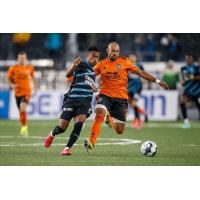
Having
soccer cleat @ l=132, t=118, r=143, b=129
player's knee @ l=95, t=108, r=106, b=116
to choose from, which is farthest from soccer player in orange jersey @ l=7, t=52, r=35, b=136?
player's knee @ l=95, t=108, r=106, b=116

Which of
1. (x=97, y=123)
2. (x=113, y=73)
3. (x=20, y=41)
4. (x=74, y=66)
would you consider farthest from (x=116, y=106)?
(x=20, y=41)

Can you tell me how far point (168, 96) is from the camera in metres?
22.4

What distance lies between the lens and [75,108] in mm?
11500

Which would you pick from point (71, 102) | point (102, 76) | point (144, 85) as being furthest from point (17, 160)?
point (144, 85)

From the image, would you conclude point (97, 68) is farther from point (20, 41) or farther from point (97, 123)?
point (20, 41)

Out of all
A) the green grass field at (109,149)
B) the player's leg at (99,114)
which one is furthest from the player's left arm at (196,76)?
the player's leg at (99,114)

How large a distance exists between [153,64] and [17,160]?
13.4 metres

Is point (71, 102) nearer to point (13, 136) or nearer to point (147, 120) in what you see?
point (13, 136)

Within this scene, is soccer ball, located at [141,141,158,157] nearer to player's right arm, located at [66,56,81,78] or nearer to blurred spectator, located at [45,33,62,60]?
player's right arm, located at [66,56,81,78]

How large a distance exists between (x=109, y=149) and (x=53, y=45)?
40.5 feet

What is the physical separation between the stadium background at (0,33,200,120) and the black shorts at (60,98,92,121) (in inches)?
427

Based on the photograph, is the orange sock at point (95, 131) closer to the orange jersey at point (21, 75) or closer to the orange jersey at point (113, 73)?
the orange jersey at point (113, 73)

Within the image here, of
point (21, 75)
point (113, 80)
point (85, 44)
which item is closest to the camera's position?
point (113, 80)
